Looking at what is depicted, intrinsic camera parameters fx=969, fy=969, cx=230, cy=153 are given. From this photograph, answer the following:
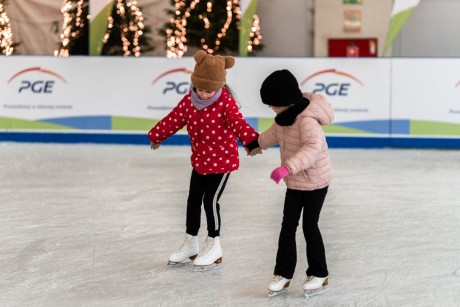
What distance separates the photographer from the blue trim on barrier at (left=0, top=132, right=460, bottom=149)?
10.1 meters

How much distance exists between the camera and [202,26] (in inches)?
486

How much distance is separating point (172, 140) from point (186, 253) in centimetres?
583

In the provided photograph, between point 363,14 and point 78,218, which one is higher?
point 363,14

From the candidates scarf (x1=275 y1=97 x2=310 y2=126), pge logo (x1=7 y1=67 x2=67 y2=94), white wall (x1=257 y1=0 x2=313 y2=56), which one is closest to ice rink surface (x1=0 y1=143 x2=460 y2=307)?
scarf (x1=275 y1=97 x2=310 y2=126)

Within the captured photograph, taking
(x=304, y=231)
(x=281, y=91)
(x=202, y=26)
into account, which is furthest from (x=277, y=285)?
(x=202, y=26)

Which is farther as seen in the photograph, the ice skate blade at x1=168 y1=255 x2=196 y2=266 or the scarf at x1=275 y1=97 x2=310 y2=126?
the ice skate blade at x1=168 y1=255 x2=196 y2=266

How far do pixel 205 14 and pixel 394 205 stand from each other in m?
6.18

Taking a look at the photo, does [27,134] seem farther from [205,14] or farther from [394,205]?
[394,205]

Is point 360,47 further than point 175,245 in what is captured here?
Yes

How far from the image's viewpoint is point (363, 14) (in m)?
12.9

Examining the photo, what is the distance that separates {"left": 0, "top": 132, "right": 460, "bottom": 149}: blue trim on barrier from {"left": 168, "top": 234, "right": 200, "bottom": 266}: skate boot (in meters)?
5.54

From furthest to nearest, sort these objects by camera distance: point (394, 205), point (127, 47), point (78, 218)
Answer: point (127, 47), point (394, 205), point (78, 218)

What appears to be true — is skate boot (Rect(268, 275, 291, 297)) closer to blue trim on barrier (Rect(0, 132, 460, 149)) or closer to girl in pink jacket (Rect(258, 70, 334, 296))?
girl in pink jacket (Rect(258, 70, 334, 296))

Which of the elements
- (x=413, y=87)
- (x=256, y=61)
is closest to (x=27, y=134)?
(x=256, y=61)
